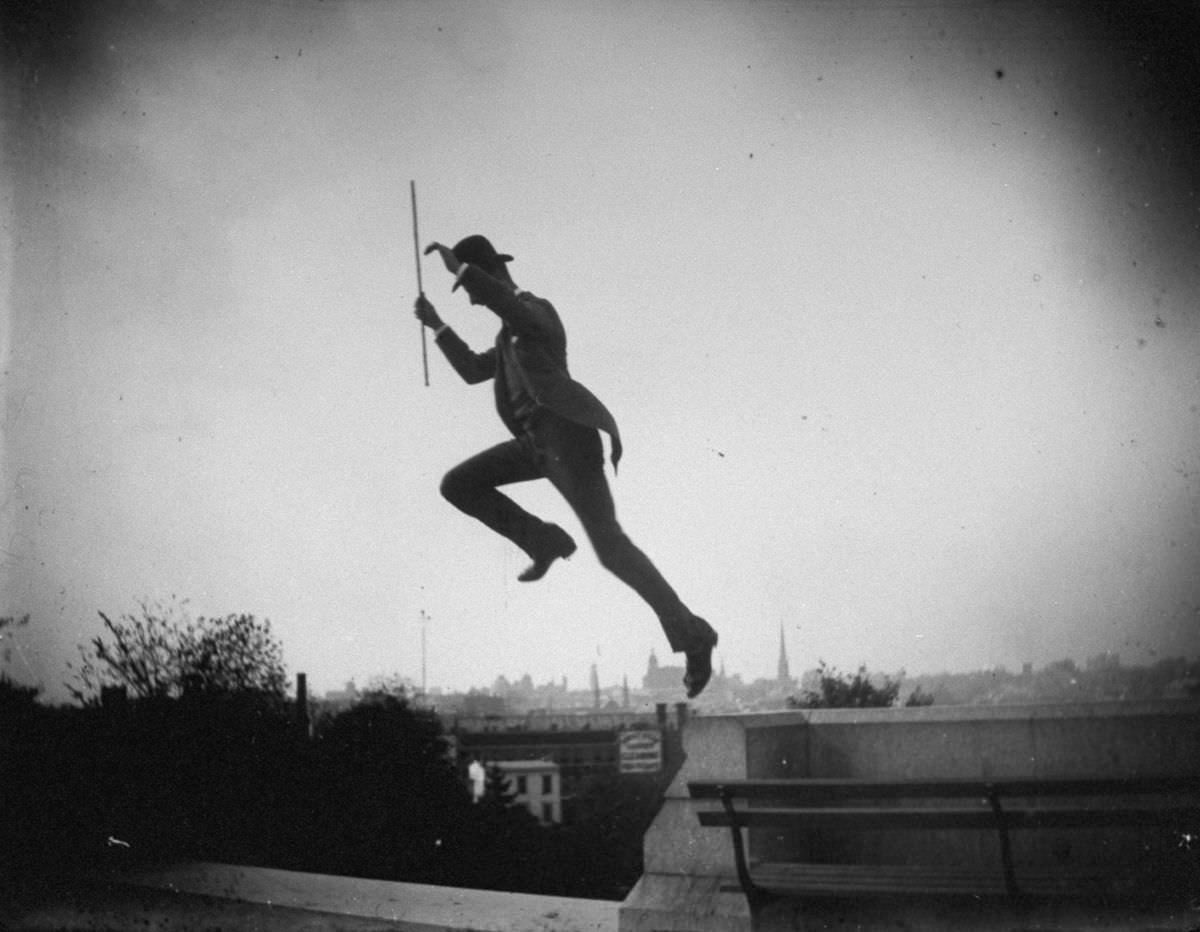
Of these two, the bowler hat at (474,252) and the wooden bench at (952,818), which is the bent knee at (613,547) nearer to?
the wooden bench at (952,818)

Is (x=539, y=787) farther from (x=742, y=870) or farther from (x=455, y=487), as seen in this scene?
(x=742, y=870)

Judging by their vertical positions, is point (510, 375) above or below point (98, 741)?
above

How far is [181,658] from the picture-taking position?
781cm

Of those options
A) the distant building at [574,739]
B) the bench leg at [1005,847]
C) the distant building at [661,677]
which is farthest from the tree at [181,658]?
the bench leg at [1005,847]

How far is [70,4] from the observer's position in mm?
5684

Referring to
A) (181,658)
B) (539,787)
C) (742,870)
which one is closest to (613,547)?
(742,870)

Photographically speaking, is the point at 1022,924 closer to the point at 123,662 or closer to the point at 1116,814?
the point at 1116,814

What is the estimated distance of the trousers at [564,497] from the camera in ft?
13.9

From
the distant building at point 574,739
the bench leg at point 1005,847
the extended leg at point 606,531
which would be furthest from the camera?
the distant building at point 574,739

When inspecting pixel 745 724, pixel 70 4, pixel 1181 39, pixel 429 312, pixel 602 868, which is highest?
pixel 70 4

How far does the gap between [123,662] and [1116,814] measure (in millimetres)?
6520

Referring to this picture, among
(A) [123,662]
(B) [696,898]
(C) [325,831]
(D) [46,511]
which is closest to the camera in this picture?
(B) [696,898]

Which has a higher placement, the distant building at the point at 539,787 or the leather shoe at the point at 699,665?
the leather shoe at the point at 699,665

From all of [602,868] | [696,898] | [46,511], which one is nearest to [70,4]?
[46,511]
